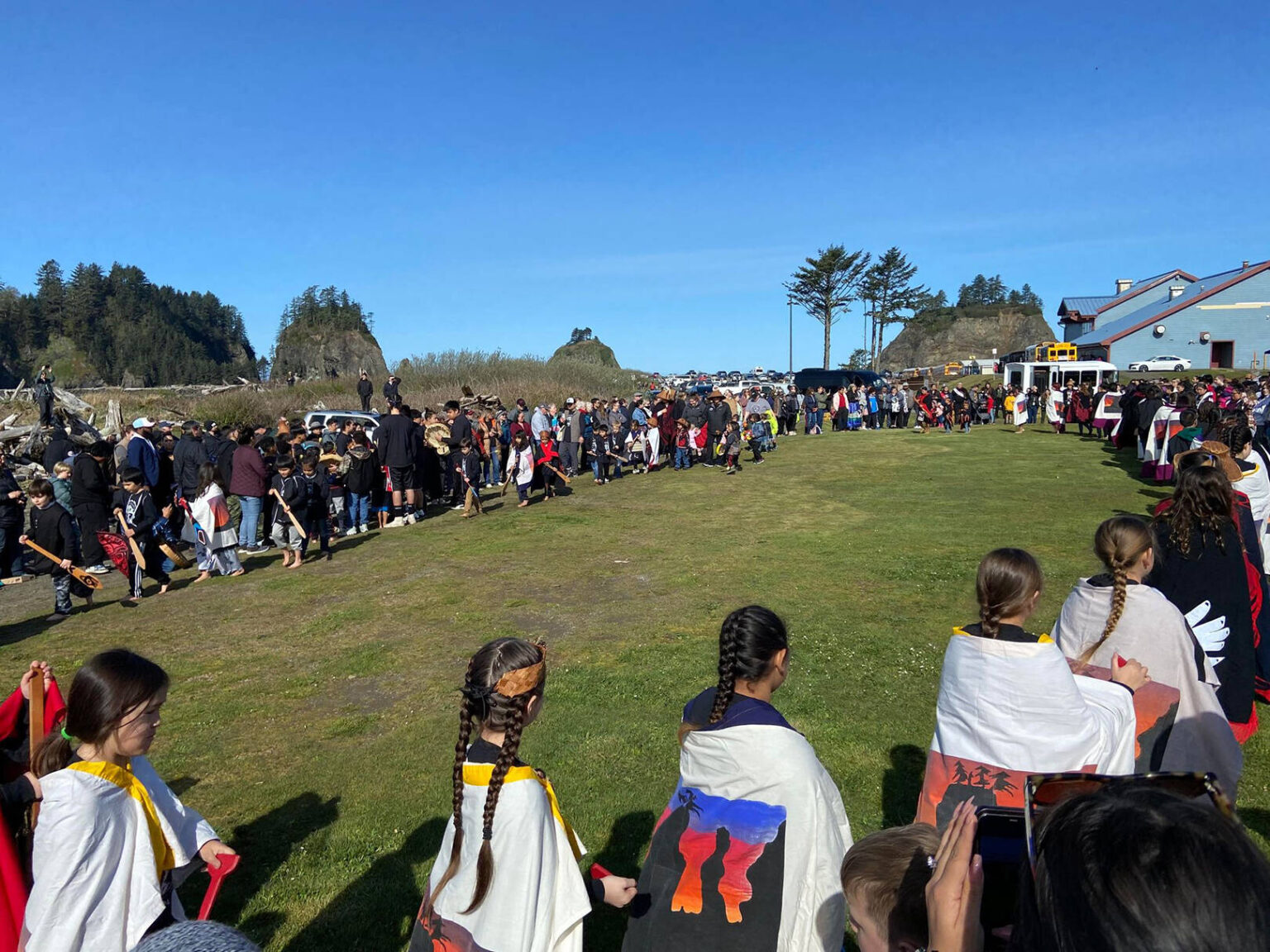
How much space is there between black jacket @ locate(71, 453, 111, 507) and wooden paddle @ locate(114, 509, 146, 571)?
0.63 m

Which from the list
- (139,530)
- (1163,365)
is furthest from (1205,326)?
(139,530)

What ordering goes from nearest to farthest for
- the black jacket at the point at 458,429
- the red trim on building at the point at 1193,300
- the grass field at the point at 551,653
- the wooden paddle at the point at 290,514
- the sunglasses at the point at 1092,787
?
the sunglasses at the point at 1092,787, the grass field at the point at 551,653, the wooden paddle at the point at 290,514, the black jacket at the point at 458,429, the red trim on building at the point at 1193,300

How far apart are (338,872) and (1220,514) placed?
5.28 metres

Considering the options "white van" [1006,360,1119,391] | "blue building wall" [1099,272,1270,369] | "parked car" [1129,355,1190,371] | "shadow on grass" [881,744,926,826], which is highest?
"blue building wall" [1099,272,1270,369]

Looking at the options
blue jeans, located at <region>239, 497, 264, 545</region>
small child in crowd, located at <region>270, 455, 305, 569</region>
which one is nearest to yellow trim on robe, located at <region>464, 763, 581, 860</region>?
small child in crowd, located at <region>270, 455, 305, 569</region>

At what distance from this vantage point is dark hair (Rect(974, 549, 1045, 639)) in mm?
2988

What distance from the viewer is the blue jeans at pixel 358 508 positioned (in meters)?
14.1

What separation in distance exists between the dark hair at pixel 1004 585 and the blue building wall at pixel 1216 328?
64.0m

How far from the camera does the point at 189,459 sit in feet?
42.3

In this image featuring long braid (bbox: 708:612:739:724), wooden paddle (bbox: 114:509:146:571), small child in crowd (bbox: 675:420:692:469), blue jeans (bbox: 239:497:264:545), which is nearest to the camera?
long braid (bbox: 708:612:739:724)

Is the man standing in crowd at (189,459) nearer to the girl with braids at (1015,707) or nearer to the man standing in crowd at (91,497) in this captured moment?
the man standing in crowd at (91,497)

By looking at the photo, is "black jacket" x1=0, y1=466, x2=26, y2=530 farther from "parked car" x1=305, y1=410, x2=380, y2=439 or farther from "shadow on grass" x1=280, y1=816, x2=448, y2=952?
"shadow on grass" x1=280, y1=816, x2=448, y2=952

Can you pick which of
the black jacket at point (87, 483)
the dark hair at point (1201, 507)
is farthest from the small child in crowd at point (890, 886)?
the black jacket at point (87, 483)

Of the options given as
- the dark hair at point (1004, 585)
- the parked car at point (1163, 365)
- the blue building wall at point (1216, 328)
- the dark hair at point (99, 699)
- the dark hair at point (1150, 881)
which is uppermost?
the blue building wall at point (1216, 328)
